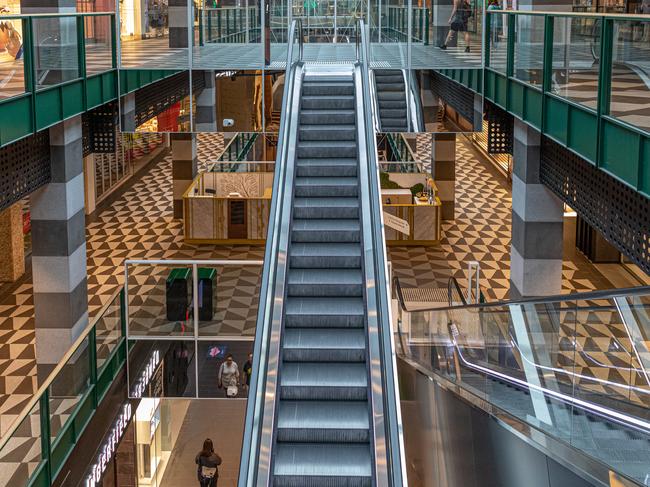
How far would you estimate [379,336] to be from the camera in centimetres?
884

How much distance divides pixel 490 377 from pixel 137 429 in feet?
31.6

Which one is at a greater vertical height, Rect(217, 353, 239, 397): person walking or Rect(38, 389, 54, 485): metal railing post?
Rect(38, 389, 54, 485): metal railing post

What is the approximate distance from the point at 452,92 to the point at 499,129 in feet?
5.56

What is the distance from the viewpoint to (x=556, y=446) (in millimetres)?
7320

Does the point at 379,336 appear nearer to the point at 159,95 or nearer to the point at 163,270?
the point at 163,270

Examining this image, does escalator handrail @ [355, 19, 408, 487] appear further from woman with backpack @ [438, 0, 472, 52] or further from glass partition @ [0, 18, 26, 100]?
woman with backpack @ [438, 0, 472, 52]

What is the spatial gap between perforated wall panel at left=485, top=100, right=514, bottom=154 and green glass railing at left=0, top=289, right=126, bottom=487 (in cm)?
636

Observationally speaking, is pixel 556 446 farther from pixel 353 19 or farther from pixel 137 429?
pixel 353 19

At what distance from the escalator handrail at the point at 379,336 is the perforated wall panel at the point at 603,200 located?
2386 millimetres

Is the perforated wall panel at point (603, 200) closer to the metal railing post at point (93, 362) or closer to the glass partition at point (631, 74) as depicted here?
the glass partition at point (631, 74)

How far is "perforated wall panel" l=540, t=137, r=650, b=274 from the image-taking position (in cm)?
870

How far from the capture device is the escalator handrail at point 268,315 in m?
7.71

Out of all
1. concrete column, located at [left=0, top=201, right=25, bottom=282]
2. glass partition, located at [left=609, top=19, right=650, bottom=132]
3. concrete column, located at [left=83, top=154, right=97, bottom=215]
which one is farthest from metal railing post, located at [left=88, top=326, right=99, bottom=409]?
concrete column, located at [left=83, top=154, right=97, bottom=215]

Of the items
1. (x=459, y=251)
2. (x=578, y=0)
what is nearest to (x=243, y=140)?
(x=459, y=251)
